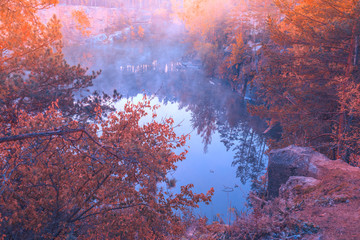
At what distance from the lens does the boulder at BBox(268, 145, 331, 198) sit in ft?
26.3

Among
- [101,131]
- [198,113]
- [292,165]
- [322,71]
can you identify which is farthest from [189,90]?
[101,131]

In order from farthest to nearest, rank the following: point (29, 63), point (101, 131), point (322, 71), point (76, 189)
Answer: point (322, 71) < point (101, 131) < point (29, 63) < point (76, 189)

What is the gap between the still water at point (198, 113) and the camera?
1355 centimetres

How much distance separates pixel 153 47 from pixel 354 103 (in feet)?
210

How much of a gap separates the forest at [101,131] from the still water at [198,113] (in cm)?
148

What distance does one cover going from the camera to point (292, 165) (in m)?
8.59

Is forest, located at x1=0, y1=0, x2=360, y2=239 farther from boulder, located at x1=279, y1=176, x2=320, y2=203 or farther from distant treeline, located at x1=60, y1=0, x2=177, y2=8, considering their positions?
distant treeline, located at x1=60, y1=0, x2=177, y2=8

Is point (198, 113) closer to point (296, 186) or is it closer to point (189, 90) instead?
point (189, 90)

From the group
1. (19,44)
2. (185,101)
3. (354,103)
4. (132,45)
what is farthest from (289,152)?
(132,45)

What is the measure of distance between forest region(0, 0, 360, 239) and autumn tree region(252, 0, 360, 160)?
0.18 ft

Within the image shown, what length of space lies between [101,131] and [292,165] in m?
6.86

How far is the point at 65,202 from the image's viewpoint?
14.1 feet

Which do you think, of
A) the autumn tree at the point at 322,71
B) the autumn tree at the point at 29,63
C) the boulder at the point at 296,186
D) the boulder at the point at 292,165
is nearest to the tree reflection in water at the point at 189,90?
the autumn tree at the point at 29,63

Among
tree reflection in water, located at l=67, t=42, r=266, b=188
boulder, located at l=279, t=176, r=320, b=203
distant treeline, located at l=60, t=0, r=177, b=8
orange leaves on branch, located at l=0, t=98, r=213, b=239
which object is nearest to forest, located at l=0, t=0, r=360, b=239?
orange leaves on branch, located at l=0, t=98, r=213, b=239
